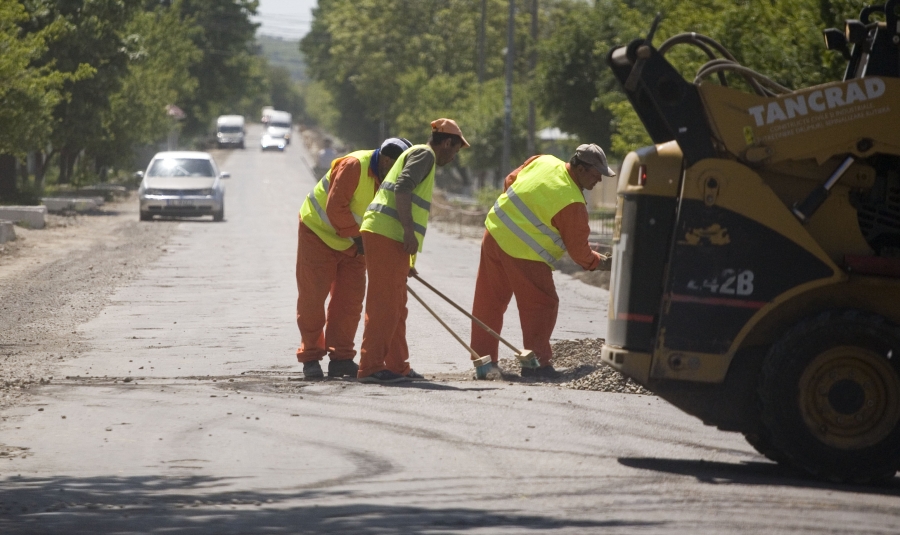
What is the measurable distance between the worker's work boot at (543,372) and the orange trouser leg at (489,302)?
1.24 feet

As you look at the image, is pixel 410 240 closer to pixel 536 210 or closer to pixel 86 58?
pixel 536 210

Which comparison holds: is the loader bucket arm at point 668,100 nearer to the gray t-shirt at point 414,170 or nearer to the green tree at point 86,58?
the gray t-shirt at point 414,170

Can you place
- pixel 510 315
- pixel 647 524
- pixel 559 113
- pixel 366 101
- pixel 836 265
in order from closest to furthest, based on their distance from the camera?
pixel 647 524
pixel 836 265
pixel 510 315
pixel 559 113
pixel 366 101

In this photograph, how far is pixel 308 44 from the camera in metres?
104

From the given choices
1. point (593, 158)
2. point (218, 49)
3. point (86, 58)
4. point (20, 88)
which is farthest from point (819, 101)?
point (218, 49)

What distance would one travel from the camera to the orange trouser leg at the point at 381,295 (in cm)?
891

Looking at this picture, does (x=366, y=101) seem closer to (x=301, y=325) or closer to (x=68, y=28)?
(x=68, y=28)

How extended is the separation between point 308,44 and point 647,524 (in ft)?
332

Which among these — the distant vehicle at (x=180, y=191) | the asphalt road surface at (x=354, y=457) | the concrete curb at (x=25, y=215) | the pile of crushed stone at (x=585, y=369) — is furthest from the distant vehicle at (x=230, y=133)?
the pile of crushed stone at (x=585, y=369)

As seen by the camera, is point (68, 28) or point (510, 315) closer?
point (510, 315)

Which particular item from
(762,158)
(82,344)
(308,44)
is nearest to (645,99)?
(762,158)

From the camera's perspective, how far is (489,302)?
9.80 meters

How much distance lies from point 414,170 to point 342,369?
5.26 ft

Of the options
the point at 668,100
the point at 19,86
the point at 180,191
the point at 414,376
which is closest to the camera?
the point at 668,100
